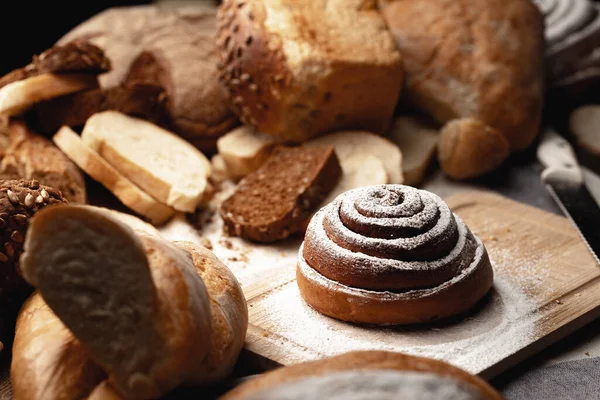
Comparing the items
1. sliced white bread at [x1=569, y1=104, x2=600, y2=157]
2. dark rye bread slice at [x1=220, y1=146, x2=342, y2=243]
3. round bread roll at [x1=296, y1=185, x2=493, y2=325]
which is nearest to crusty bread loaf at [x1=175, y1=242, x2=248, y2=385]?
round bread roll at [x1=296, y1=185, x2=493, y2=325]

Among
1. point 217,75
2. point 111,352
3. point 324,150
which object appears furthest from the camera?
point 217,75

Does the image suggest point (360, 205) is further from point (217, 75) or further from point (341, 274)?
point (217, 75)

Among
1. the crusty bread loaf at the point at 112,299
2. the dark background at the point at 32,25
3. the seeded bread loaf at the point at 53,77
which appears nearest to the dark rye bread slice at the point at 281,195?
the seeded bread loaf at the point at 53,77

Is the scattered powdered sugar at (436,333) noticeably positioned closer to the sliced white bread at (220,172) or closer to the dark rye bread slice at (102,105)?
the sliced white bread at (220,172)

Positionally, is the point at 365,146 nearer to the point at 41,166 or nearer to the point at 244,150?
the point at 244,150

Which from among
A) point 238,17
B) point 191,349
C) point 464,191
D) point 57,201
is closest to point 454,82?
point 464,191

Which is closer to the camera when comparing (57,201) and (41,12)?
(57,201)
